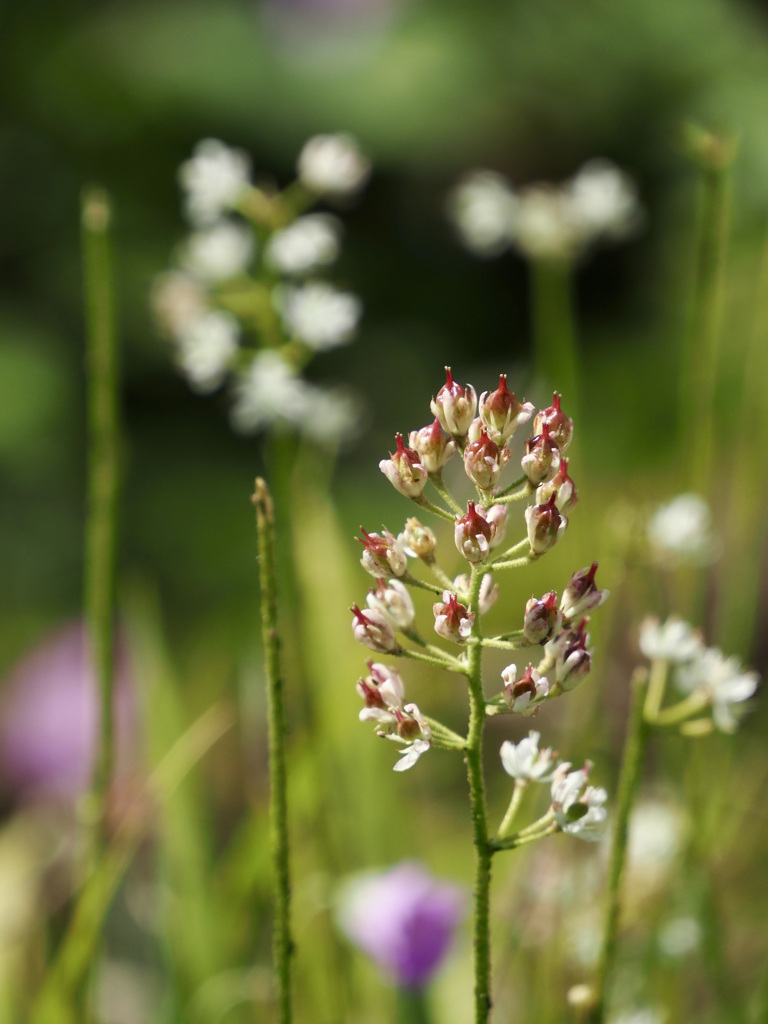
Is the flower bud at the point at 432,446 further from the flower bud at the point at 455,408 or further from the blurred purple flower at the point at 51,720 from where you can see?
the blurred purple flower at the point at 51,720

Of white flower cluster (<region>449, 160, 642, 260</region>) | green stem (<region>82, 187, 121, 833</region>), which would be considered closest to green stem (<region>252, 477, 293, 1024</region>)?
green stem (<region>82, 187, 121, 833</region>)

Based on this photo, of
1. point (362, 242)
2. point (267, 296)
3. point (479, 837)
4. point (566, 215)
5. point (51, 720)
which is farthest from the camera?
point (362, 242)

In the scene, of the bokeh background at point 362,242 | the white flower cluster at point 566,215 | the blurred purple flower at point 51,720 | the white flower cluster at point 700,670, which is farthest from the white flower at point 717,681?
the blurred purple flower at point 51,720

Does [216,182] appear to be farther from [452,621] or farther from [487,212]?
[452,621]

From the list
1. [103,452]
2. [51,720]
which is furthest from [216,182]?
[51,720]

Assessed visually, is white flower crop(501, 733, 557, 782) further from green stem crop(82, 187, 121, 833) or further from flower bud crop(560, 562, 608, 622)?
green stem crop(82, 187, 121, 833)
